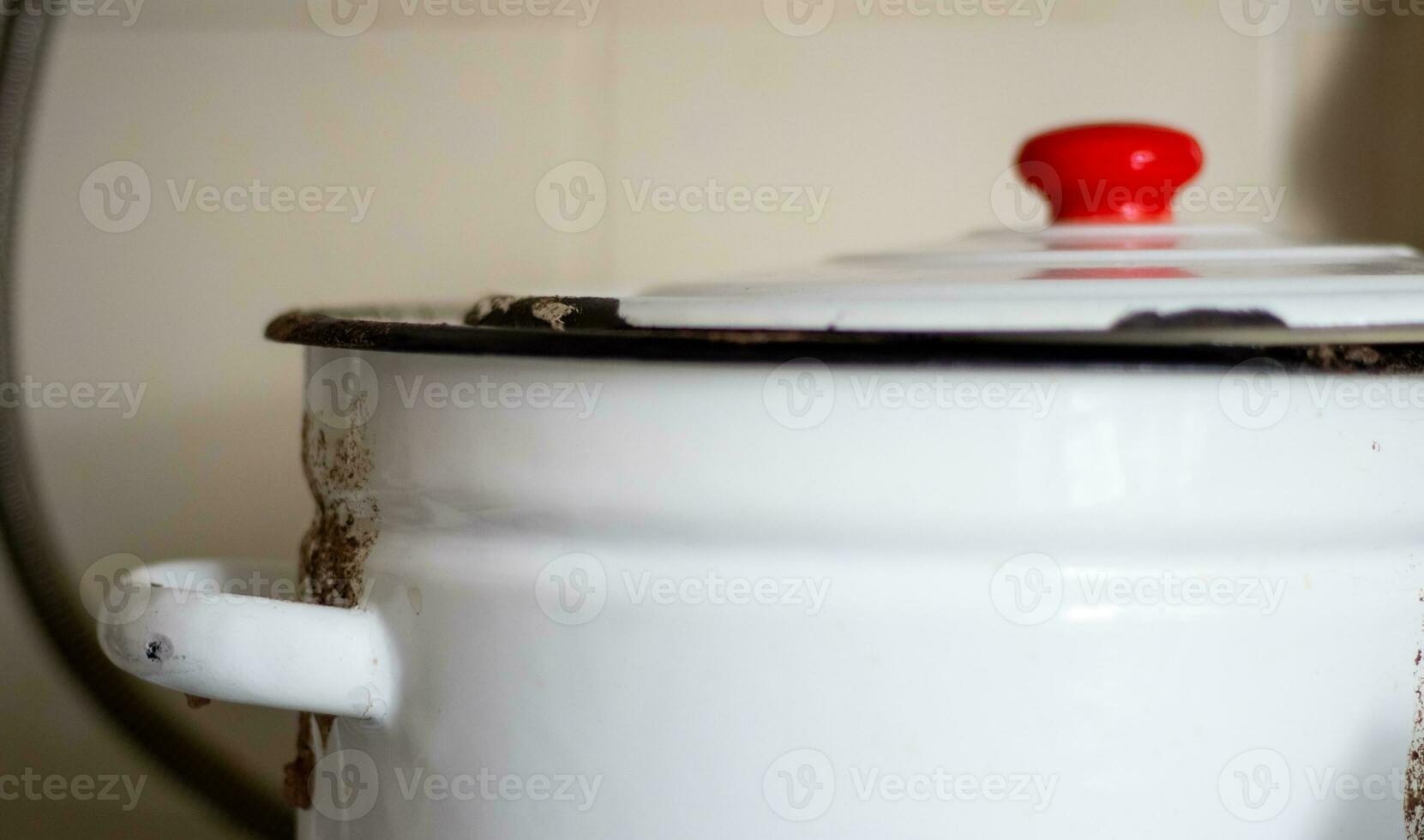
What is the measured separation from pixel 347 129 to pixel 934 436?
523mm

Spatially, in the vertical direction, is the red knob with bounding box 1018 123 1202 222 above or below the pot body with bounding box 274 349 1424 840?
above

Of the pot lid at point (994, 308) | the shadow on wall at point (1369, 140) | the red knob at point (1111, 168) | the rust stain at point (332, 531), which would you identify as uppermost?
the shadow on wall at point (1369, 140)

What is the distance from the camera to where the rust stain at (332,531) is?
311 mm

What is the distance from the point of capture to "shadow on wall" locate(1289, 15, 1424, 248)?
0.63 m

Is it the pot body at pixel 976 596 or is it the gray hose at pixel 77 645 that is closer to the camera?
the pot body at pixel 976 596

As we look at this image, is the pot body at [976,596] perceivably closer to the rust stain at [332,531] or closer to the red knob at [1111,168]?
the rust stain at [332,531]

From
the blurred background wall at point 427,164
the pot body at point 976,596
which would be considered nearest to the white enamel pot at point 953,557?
the pot body at point 976,596

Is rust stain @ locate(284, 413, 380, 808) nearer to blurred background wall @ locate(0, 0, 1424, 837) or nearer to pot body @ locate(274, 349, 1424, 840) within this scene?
pot body @ locate(274, 349, 1424, 840)

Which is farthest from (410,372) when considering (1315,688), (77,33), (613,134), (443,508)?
(77,33)

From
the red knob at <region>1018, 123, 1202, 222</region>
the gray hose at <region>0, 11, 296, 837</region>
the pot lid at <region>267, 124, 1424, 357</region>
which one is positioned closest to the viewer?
the pot lid at <region>267, 124, 1424, 357</region>

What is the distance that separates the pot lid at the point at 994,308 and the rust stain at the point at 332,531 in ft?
0.11

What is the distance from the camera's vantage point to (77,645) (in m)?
0.64

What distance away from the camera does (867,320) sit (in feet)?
0.81

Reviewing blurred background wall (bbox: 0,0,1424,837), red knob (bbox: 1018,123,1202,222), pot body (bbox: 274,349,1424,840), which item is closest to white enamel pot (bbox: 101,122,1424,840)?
pot body (bbox: 274,349,1424,840)
